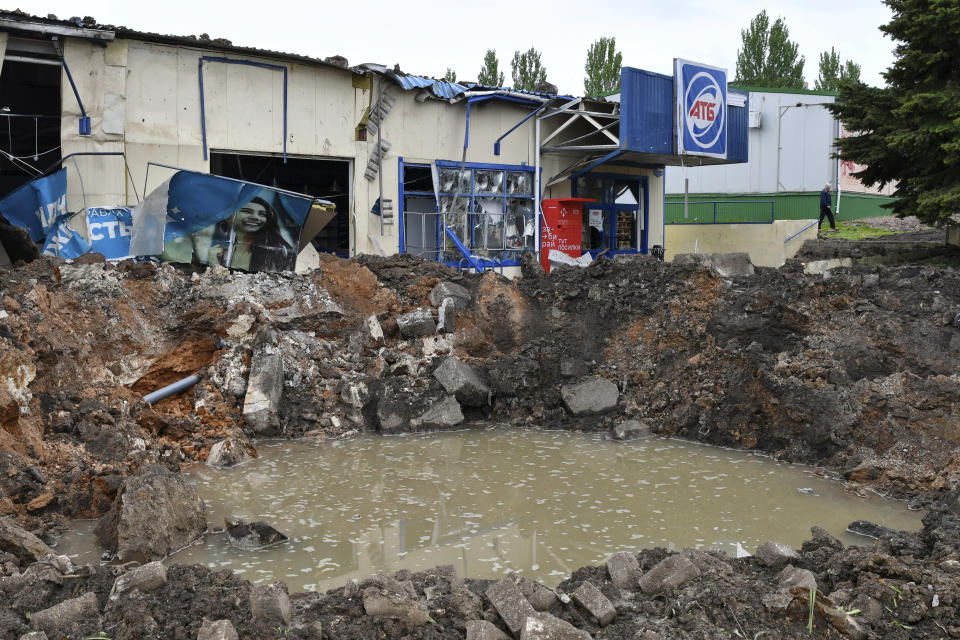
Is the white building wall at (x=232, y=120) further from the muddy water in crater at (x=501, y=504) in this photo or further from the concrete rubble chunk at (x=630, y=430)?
the concrete rubble chunk at (x=630, y=430)

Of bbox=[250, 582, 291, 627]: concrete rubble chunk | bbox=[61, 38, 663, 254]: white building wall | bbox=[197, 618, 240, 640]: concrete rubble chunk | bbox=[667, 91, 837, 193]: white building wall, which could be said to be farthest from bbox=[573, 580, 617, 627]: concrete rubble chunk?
bbox=[667, 91, 837, 193]: white building wall

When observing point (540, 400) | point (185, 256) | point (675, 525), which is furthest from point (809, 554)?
point (185, 256)

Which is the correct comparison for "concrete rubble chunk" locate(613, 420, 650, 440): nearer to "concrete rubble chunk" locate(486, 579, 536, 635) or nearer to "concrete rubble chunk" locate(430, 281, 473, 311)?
"concrete rubble chunk" locate(430, 281, 473, 311)

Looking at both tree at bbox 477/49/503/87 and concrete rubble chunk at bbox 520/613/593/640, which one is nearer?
concrete rubble chunk at bbox 520/613/593/640

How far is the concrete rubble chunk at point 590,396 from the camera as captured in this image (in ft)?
37.5

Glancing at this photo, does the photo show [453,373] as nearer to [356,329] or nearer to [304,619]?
[356,329]

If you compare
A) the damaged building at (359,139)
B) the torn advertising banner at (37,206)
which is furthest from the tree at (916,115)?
the torn advertising banner at (37,206)

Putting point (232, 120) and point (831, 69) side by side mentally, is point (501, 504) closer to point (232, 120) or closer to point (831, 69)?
point (232, 120)

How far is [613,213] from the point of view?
2208 cm

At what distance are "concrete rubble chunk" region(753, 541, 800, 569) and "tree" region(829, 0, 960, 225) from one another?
1176 cm

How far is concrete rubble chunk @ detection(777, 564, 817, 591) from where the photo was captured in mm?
4922

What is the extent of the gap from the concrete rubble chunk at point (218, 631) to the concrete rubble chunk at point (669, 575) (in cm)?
269

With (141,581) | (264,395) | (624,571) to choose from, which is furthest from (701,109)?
(141,581)

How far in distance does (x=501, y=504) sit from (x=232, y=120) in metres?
10.5
